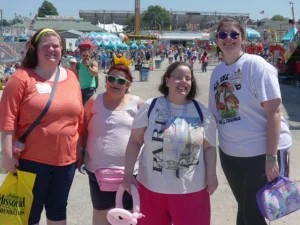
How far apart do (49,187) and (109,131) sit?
599 millimetres

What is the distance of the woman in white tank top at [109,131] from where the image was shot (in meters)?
2.73

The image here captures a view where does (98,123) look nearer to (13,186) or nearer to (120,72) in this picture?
(120,72)

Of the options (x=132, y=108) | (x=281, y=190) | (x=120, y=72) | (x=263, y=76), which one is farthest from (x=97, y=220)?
(x=263, y=76)

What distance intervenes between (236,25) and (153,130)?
2.94ft

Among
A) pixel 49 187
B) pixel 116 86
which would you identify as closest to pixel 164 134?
pixel 116 86

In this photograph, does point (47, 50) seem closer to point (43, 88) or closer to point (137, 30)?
point (43, 88)

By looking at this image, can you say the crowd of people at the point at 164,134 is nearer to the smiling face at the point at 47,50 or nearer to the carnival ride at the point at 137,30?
the smiling face at the point at 47,50

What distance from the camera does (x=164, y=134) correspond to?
231 centimetres

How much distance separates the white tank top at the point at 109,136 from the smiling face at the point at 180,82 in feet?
1.65

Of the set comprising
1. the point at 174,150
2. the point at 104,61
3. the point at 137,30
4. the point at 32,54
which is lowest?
the point at 104,61

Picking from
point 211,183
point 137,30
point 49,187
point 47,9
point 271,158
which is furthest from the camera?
point 47,9

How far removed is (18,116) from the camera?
2.50 meters

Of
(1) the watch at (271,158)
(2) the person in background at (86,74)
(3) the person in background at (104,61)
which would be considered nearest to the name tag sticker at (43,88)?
(1) the watch at (271,158)

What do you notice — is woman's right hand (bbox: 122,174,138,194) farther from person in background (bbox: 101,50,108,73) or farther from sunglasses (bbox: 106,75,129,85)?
person in background (bbox: 101,50,108,73)
